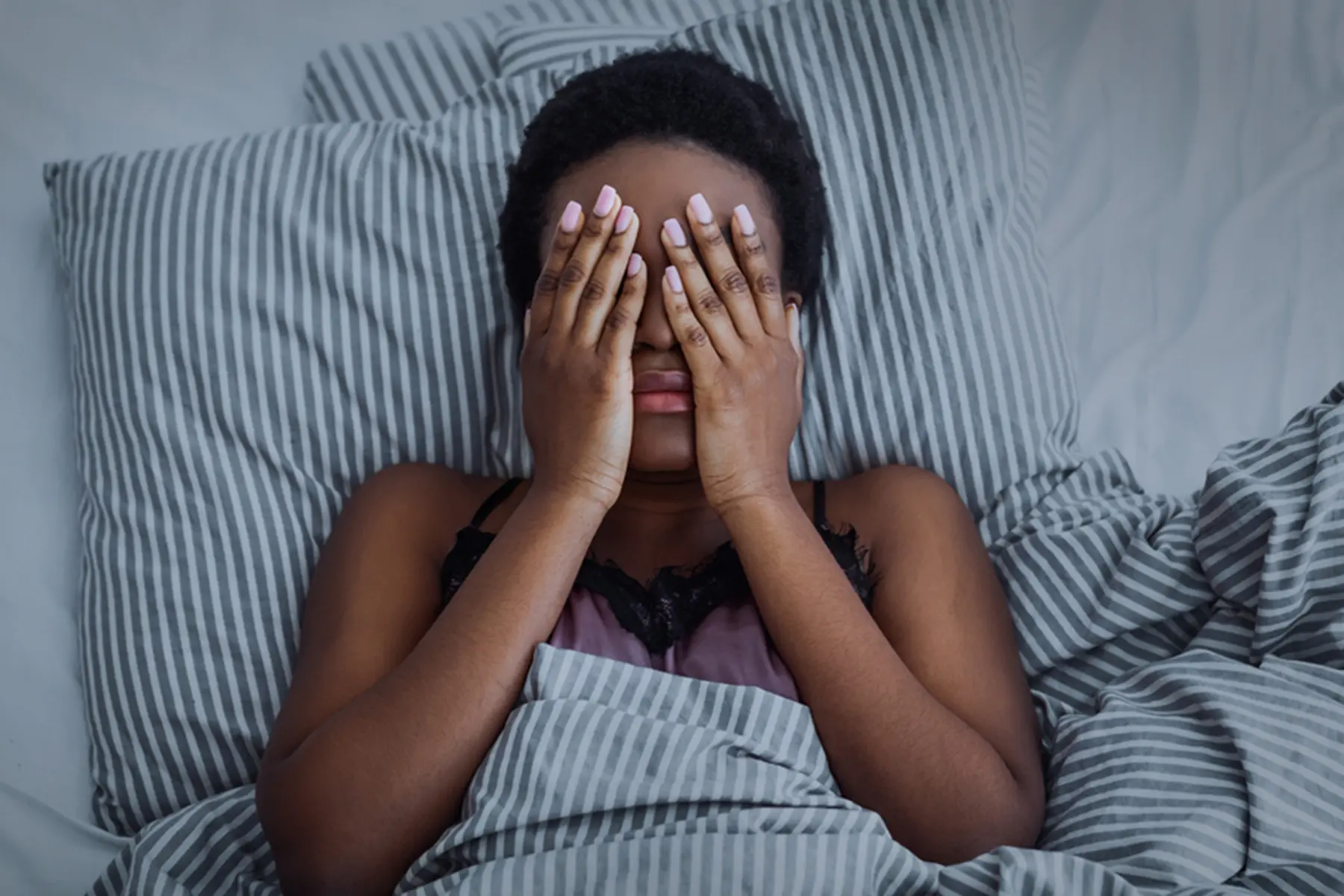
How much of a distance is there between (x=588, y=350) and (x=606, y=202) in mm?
120

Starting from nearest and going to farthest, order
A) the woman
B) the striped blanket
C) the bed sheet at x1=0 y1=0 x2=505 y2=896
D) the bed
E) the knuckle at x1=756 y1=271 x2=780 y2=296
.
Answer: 1. the striped blanket
2. the woman
3. the knuckle at x1=756 y1=271 x2=780 y2=296
4. the bed sheet at x1=0 y1=0 x2=505 y2=896
5. the bed

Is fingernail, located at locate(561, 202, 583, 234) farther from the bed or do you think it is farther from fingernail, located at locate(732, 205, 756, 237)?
the bed

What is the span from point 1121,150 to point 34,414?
4.12 feet

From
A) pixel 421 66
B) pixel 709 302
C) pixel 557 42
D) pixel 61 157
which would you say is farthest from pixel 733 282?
pixel 61 157

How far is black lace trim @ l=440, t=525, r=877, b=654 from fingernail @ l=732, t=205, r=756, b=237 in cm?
26

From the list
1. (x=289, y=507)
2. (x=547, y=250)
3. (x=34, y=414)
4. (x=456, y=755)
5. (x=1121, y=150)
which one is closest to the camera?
(x=456, y=755)

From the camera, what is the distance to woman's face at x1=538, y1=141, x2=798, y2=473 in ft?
3.04

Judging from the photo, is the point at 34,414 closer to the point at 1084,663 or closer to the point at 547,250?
the point at 547,250

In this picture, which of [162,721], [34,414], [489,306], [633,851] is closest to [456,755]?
[633,851]

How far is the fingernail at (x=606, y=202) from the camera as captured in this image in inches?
35.6

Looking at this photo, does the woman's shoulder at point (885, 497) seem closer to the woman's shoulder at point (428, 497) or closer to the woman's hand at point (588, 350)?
the woman's hand at point (588, 350)

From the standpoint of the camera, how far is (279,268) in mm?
1183

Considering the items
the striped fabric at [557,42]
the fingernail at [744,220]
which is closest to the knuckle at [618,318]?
the fingernail at [744,220]

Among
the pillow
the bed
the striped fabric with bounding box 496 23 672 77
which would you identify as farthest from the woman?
the bed
